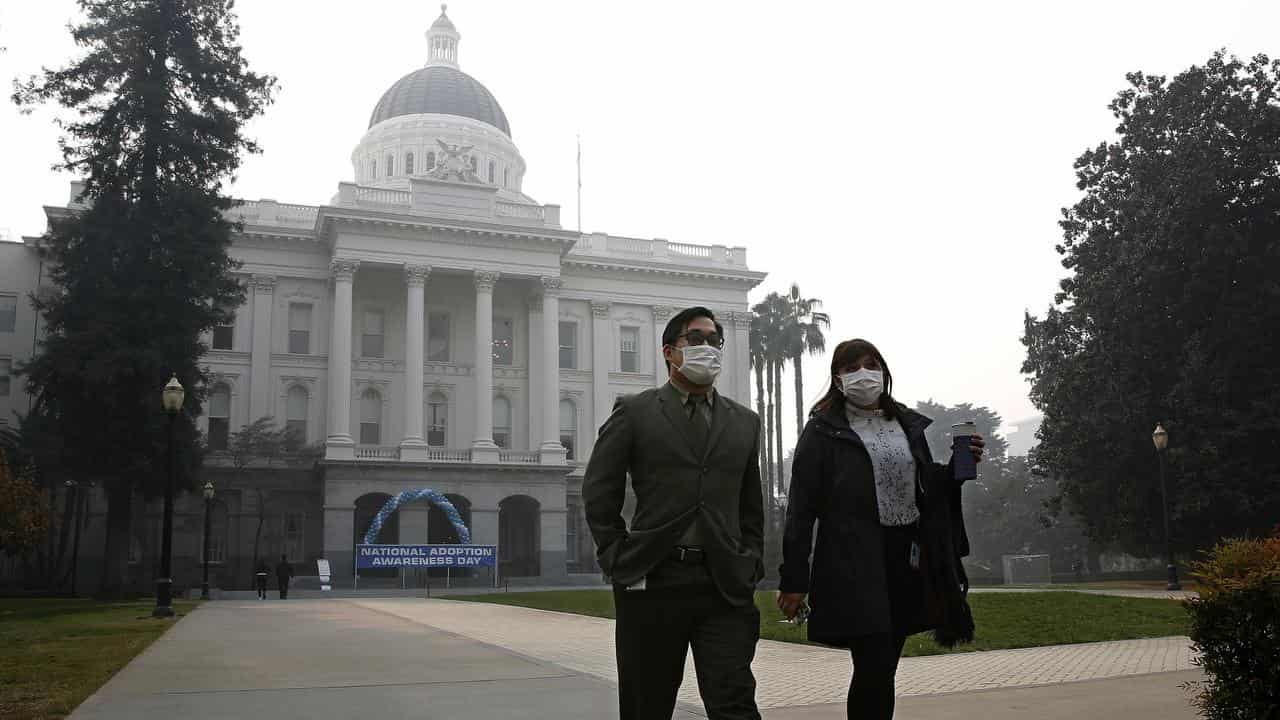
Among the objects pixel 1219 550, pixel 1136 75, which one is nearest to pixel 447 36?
pixel 1136 75

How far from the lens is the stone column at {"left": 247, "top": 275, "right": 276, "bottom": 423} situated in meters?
52.9

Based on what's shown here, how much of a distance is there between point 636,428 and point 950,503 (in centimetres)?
180

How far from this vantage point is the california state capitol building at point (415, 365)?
5019cm

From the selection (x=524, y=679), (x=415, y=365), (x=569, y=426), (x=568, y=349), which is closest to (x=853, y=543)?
(x=524, y=679)

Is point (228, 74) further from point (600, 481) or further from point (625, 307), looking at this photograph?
point (600, 481)

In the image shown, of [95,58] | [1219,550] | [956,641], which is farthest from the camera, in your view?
[95,58]

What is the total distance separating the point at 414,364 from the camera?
51.8 meters

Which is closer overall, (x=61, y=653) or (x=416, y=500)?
(x=61, y=653)

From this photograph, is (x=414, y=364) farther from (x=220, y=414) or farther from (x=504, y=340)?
(x=220, y=414)

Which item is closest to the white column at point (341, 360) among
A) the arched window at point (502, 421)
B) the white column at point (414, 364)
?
the white column at point (414, 364)

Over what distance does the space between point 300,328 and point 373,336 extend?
3.49 meters

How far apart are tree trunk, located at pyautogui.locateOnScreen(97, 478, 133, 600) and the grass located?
8716 mm

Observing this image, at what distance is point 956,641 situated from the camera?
5.63m

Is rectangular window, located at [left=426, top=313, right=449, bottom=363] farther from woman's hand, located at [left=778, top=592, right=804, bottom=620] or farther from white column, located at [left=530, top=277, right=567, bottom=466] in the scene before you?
woman's hand, located at [left=778, top=592, right=804, bottom=620]
